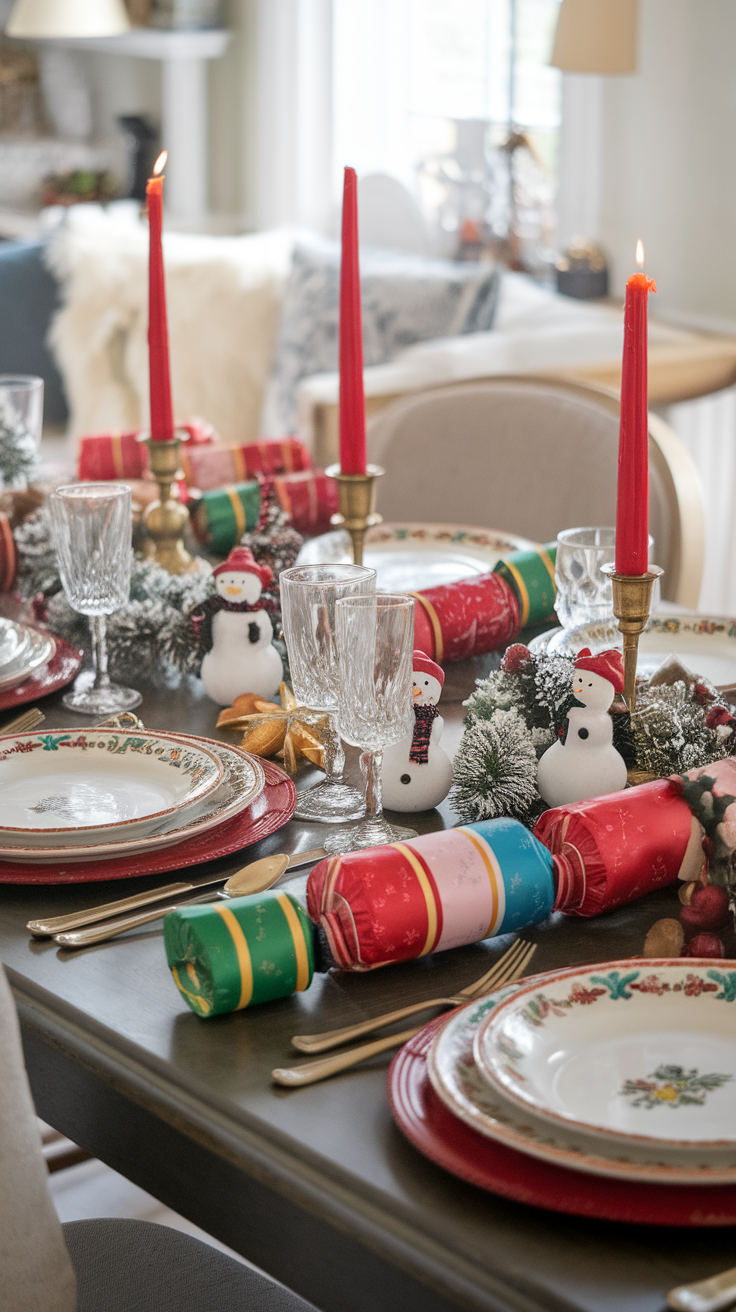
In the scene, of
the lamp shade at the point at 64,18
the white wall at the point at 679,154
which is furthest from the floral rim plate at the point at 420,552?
the lamp shade at the point at 64,18

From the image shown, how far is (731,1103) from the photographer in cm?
56

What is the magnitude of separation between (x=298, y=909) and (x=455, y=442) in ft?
4.16

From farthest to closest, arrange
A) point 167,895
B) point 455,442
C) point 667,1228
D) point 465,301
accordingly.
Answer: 1. point 465,301
2. point 455,442
3. point 167,895
4. point 667,1228

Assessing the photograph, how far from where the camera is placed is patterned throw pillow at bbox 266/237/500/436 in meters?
3.10

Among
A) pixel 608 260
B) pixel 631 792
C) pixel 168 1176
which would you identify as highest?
pixel 608 260

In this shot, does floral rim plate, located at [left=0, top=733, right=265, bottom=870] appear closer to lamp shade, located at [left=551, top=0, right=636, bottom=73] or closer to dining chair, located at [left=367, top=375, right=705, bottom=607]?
dining chair, located at [left=367, top=375, right=705, bottom=607]

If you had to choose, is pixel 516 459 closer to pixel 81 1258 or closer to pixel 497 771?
pixel 497 771

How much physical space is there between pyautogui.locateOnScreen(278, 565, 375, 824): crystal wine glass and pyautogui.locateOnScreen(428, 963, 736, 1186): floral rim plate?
299mm

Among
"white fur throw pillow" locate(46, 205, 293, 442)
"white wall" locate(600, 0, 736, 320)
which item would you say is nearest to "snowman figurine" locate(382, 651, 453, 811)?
"white wall" locate(600, 0, 736, 320)

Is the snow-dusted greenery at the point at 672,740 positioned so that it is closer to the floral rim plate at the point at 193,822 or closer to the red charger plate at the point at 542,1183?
the floral rim plate at the point at 193,822

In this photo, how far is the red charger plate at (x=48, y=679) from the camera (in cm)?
107

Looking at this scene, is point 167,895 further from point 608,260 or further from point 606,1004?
point 608,260

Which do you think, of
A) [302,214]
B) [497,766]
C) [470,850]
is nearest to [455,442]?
[497,766]

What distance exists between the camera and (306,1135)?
55cm
